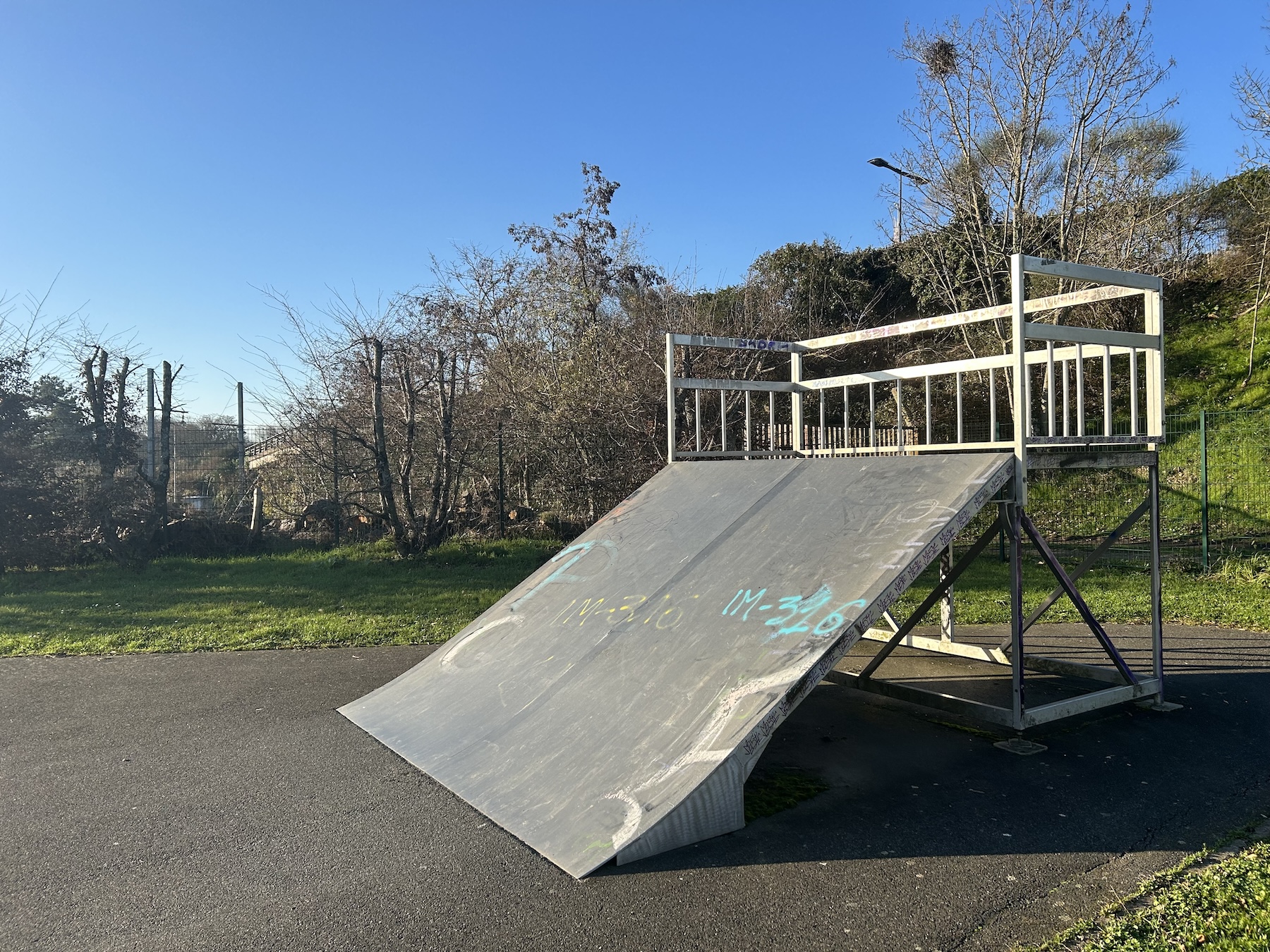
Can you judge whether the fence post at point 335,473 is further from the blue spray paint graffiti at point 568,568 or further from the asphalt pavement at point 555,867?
the blue spray paint graffiti at point 568,568

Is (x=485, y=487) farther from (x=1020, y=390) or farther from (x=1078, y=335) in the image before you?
(x=1078, y=335)

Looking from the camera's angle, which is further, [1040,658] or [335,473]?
[335,473]

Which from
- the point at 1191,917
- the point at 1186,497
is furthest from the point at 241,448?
the point at 1186,497

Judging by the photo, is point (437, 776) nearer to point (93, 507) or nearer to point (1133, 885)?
point (1133, 885)

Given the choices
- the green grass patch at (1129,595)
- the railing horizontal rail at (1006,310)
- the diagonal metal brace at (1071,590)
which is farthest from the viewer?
the green grass patch at (1129,595)

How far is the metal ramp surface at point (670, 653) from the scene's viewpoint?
3.29 metres

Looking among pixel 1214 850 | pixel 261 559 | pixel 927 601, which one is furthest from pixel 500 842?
pixel 261 559

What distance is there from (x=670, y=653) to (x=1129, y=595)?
→ 22.8ft

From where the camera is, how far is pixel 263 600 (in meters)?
9.20

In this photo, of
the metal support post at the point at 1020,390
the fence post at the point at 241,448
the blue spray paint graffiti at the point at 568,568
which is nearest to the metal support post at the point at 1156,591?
the metal support post at the point at 1020,390

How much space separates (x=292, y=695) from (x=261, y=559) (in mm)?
7425

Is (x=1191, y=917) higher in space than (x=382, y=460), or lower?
lower

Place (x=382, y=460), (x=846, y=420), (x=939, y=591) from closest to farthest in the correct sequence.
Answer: (x=939, y=591) < (x=846, y=420) < (x=382, y=460)

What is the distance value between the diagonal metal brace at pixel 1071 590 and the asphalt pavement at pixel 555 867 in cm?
32
